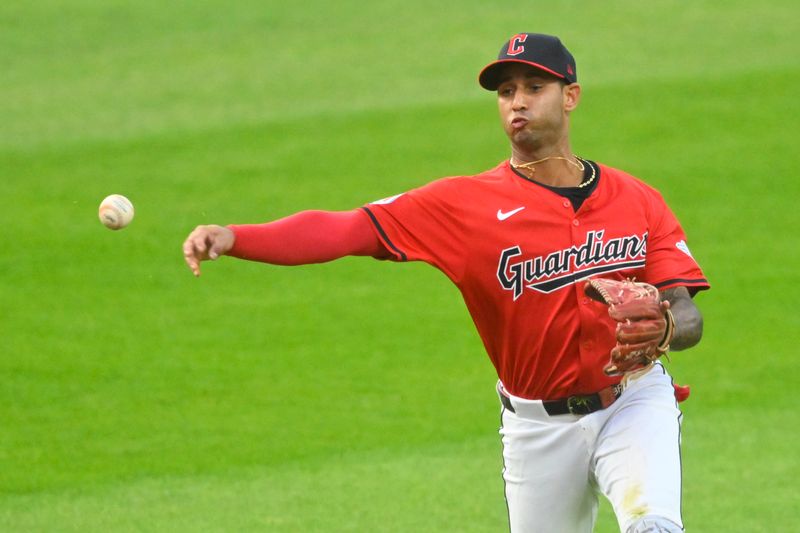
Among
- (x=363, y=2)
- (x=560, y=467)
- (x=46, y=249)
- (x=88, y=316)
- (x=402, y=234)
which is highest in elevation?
(x=363, y=2)

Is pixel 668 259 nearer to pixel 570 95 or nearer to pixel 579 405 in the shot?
pixel 579 405

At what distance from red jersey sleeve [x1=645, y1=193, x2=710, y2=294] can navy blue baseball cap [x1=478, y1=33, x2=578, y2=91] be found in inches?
28.3

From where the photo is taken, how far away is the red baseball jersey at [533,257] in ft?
19.2

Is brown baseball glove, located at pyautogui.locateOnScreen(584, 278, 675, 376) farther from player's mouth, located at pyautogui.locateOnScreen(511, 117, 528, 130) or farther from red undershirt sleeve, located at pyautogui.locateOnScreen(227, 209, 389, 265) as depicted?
red undershirt sleeve, located at pyautogui.locateOnScreen(227, 209, 389, 265)

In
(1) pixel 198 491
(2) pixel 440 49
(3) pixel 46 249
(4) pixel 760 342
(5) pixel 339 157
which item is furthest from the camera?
(2) pixel 440 49

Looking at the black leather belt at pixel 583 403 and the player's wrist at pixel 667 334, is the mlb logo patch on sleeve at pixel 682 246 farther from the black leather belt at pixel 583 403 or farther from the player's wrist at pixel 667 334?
the black leather belt at pixel 583 403

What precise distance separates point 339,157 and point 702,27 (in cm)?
705

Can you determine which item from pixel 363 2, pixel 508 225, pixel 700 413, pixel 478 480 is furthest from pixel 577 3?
pixel 508 225

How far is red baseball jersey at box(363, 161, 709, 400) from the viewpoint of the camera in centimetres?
586

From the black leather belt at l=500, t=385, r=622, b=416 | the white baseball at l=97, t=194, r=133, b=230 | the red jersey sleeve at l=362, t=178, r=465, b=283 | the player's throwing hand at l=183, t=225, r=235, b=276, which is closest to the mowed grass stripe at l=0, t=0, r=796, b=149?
the white baseball at l=97, t=194, r=133, b=230

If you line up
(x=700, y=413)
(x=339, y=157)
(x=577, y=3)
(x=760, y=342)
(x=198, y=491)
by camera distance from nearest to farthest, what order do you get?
(x=198, y=491) < (x=700, y=413) < (x=760, y=342) < (x=339, y=157) < (x=577, y=3)

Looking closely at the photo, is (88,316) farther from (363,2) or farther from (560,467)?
(363,2)

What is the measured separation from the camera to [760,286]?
1328cm

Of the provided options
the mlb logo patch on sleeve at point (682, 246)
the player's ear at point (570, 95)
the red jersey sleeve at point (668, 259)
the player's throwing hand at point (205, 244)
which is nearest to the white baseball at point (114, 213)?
the player's throwing hand at point (205, 244)
